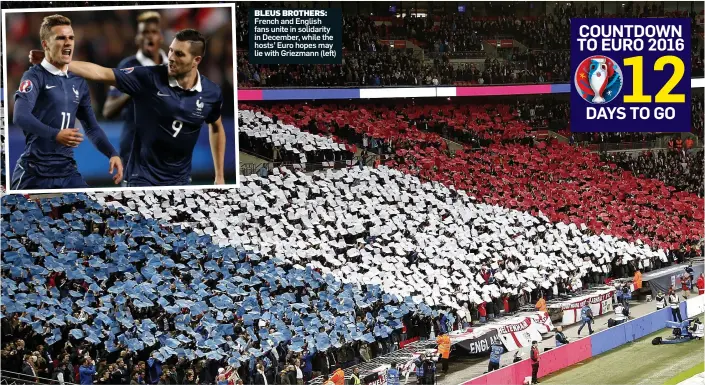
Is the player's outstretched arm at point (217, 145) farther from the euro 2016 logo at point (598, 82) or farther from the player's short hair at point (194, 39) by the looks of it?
Answer: the euro 2016 logo at point (598, 82)

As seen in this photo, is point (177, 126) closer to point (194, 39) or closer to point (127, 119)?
point (127, 119)

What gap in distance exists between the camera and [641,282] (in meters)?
24.1

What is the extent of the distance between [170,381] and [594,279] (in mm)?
11573

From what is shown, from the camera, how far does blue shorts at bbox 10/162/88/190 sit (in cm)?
1074

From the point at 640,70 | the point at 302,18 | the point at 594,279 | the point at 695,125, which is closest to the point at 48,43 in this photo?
the point at 302,18

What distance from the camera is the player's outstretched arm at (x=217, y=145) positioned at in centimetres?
1095

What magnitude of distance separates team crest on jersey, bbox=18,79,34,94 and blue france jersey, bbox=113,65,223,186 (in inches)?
32.3

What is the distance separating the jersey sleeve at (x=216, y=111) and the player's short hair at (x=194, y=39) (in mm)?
462

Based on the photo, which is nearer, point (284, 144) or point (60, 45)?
point (60, 45)

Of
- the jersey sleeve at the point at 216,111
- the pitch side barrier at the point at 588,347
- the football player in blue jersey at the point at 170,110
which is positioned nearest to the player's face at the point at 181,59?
the football player in blue jersey at the point at 170,110

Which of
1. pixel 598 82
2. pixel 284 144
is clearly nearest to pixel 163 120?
pixel 598 82

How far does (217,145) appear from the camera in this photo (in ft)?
36.1

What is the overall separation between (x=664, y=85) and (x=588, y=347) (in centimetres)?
567

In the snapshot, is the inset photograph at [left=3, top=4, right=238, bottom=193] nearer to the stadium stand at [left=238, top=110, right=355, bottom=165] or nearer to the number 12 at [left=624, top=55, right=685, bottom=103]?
the number 12 at [left=624, top=55, right=685, bottom=103]
